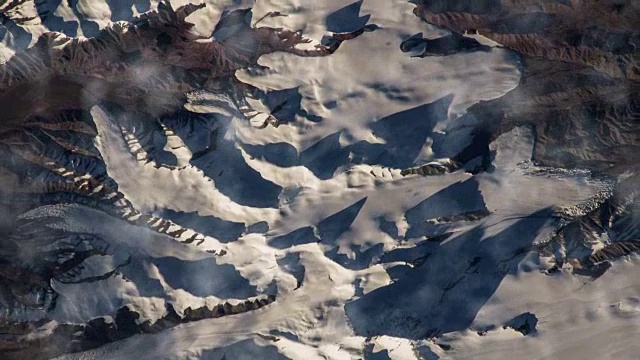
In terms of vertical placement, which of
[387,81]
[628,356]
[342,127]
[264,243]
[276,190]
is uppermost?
[387,81]

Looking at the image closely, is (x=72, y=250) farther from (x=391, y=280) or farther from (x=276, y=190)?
(x=391, y=280)

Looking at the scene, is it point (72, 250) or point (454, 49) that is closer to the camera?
point (454, 49)

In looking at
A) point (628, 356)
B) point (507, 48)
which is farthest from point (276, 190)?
point (628, 356)

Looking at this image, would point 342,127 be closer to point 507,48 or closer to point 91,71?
point 507,48

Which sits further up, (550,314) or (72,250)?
(72,250)

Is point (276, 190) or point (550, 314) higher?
point (276, 190)

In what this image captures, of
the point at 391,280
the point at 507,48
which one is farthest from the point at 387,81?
the point at 391,280
